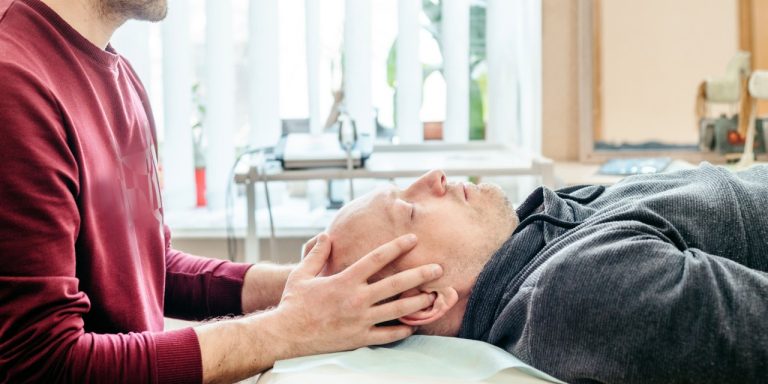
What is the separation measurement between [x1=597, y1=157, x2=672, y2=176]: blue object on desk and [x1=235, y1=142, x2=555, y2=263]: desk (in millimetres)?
276

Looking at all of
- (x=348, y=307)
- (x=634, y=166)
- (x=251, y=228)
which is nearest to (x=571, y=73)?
(x=634, y=166)

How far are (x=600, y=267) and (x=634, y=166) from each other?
159 cm

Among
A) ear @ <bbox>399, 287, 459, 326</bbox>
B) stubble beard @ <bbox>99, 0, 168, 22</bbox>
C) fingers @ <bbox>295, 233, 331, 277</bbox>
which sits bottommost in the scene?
ear @ <bbox>399, 287, 459, 326</bbox>

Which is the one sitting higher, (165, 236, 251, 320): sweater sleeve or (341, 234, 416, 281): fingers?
(341, 234, 416, 281): fingers

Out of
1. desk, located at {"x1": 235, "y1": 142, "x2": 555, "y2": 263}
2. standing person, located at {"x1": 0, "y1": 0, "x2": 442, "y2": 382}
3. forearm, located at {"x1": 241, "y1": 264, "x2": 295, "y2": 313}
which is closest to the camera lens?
standing person, located at {"x1": 0, "y1": 0, "x2": 442, "y2": 382}

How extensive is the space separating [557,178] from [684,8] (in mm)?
751

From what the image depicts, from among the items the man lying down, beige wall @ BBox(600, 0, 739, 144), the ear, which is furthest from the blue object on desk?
the ear

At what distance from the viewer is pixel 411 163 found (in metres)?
2.37

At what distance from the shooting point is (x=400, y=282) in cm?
115

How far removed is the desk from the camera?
2.15 m

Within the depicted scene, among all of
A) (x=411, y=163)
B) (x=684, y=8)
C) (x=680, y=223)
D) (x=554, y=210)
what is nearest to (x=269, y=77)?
(x=411, y=163)

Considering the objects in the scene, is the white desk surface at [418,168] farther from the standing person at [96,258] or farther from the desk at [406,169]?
the standing person at [96,258]

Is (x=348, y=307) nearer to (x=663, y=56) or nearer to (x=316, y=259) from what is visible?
(x=316, y=259)

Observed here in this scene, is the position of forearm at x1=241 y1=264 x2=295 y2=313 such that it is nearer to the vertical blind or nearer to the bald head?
the bald head
